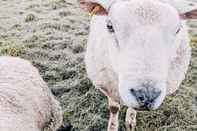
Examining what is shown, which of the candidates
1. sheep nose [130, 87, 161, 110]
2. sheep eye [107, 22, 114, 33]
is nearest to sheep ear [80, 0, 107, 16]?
sheep eye [107, 22, 114, 33]

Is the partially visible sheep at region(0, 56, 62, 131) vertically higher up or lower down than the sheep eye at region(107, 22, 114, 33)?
lower down

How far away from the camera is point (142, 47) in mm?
4125

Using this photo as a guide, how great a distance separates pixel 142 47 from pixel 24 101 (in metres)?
1.42

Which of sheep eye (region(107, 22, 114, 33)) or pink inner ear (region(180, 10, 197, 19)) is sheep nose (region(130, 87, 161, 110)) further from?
pink inner ear (region(180, 10, 197, 19))

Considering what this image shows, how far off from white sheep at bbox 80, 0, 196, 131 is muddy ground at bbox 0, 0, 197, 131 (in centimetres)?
111

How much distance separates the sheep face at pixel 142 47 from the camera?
12.8 feet

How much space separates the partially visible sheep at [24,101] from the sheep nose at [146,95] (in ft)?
3.94

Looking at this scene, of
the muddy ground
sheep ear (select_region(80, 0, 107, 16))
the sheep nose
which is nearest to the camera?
the sheep nose

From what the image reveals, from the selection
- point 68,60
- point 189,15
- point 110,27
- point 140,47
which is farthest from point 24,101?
point 68,60

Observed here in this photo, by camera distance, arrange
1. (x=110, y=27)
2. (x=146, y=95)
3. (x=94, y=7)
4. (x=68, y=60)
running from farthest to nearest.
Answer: (x=68, y=60) < (x=94, y=7) < (x=110, y=27) < (x=146, y=95)

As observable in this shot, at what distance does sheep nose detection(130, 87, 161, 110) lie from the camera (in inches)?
153

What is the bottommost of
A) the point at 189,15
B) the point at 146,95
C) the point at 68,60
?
the point at 68,60

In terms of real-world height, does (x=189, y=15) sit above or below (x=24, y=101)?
above

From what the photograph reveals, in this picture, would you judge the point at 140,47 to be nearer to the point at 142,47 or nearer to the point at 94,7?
the point at 142,47
